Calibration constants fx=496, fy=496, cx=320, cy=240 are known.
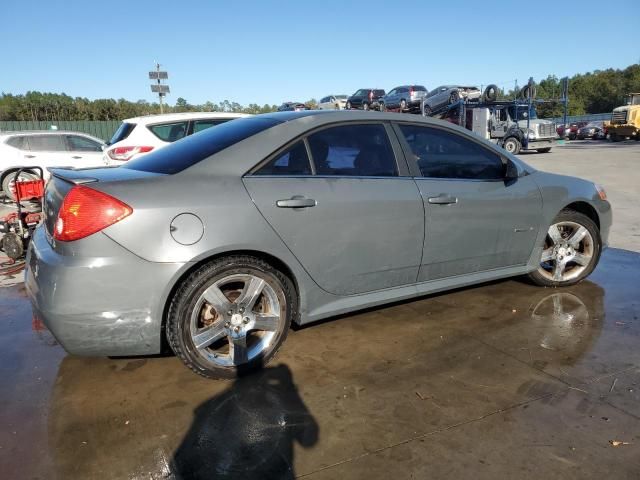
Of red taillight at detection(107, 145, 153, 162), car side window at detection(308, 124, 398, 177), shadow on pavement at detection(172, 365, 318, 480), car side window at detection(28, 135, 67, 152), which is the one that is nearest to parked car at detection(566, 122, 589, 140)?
car side window at detection(28, 135, 67, 152)

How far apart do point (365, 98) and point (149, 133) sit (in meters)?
24.2

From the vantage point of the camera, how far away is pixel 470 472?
2139mm

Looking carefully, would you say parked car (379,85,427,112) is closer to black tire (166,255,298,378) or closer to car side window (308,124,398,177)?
car side window (308,124,398,177)

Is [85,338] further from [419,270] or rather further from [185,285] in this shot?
[419,270]

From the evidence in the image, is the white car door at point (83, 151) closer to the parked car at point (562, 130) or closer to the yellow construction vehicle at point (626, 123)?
the parked car at point (562, 130)

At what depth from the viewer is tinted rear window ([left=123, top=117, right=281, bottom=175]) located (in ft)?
9.70

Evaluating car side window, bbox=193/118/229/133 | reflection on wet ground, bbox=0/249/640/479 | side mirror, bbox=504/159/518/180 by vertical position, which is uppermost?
car side window, bbox=193/118/229/133

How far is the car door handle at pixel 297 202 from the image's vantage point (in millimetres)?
2900

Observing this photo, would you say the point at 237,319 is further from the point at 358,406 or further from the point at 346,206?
the point at 346,206

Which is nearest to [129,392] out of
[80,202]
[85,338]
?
[85,338]

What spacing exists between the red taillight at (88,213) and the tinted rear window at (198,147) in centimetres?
40

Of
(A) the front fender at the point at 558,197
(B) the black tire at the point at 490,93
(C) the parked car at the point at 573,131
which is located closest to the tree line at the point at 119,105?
(C) the parked car at the point at 573,131

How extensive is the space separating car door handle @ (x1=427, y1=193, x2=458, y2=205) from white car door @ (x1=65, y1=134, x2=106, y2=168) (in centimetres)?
1018

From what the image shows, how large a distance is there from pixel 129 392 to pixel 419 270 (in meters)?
2.01
